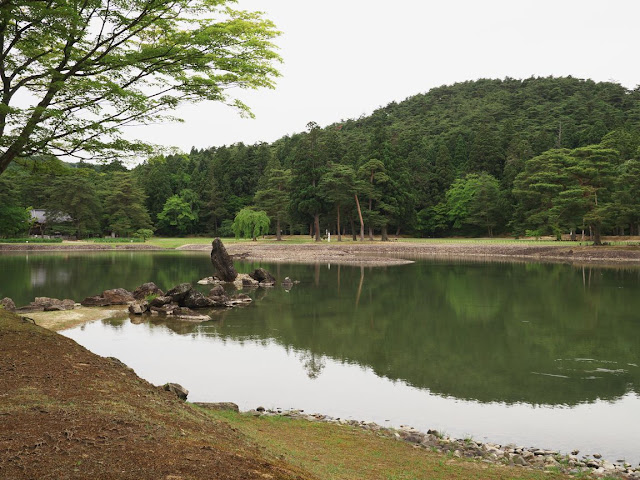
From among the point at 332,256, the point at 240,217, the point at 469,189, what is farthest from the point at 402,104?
the point at 332,256

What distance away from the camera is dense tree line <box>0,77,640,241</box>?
175 ft

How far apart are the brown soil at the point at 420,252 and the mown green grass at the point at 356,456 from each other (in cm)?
3789

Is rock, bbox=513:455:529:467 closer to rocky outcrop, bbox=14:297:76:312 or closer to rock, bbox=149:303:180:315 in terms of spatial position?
rock, bbox=149:303:180:315

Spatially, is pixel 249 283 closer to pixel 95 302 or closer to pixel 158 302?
pixel 158 302

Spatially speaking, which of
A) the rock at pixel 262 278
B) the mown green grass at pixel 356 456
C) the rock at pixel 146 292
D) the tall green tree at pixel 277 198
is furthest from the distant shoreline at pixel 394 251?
the mown green grass at pixel 356 456

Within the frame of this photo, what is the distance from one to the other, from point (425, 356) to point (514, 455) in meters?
6.11

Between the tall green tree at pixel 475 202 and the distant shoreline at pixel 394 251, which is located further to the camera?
the tall green tree at pixel 475 202

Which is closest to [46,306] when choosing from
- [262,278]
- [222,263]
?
[222,263]

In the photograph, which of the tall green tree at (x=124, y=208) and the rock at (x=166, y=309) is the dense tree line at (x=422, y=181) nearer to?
the tall green tree at (x=124, y=208)

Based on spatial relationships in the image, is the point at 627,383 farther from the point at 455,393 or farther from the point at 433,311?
the point at 433,311

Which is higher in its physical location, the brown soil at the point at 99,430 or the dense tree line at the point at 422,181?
the dense tree line at the point at 422,181

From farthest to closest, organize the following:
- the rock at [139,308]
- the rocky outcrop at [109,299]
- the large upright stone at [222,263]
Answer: the large upright stone at [222,263], the rocky outcrop at [109,299], the rock at [139,308]

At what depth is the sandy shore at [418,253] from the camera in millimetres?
45438

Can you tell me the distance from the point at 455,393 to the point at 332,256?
4236 cm
